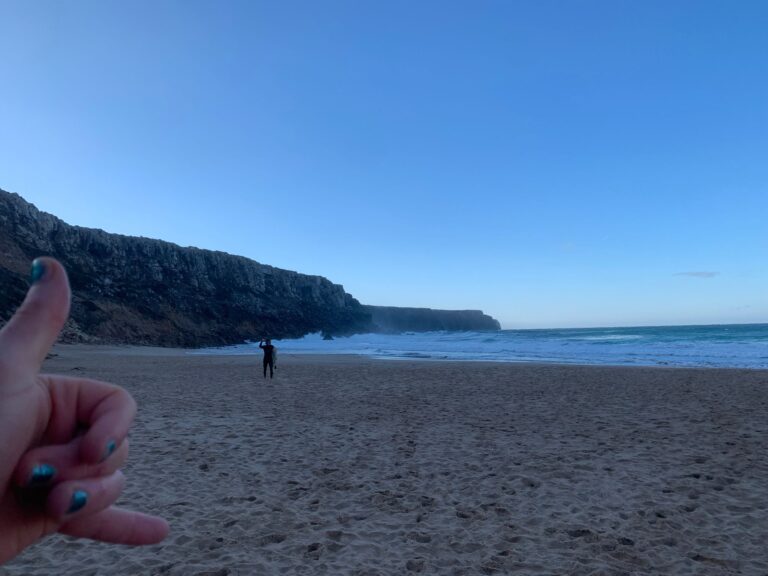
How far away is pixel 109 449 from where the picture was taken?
51.4 inches

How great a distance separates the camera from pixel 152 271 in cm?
6384

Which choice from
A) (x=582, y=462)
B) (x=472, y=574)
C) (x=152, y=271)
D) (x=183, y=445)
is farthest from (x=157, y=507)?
(x=152, y=271)

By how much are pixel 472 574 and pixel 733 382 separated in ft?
56.5

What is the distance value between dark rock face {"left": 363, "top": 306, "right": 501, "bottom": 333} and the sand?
10020cm

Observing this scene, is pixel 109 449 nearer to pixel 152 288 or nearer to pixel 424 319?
pixel 152 288

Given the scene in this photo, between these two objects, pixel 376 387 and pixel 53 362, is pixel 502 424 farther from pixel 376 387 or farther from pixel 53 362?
pixel 53 362

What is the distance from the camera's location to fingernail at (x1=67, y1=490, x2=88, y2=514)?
1.26 m

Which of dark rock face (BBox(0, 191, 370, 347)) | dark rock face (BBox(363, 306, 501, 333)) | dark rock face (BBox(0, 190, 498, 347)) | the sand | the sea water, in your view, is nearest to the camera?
the sand

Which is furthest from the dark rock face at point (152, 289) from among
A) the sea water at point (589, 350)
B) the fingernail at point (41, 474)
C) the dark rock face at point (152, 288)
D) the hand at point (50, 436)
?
the fingernail at point (41, 474)

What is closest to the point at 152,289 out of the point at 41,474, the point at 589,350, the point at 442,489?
the point at 589,350

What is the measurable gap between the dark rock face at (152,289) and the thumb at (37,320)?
42654mm

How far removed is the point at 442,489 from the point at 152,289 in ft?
202

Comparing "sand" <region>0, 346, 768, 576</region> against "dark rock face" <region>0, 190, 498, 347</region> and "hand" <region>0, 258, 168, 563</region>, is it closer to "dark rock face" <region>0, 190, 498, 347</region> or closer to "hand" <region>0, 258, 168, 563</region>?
"hand" <region>0, 258, 168, 563</region>

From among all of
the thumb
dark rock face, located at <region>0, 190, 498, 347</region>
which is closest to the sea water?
dark rock face, located at <region>0, 190, 498, 347</region>
